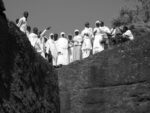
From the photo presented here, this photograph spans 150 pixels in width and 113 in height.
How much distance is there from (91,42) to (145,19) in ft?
13.6

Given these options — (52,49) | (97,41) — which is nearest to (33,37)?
(52,49)

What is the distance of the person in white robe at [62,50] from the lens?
479 inches

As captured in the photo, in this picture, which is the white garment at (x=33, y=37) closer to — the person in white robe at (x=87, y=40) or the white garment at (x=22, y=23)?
the white garment at (x=22, y=23)

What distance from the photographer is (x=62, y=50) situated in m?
12.5

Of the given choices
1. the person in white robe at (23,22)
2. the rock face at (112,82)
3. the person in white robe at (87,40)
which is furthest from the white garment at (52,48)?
the rock face at (112,82)

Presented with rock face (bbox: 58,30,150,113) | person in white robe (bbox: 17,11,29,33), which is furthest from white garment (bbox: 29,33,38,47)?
rock face (bbox: 58,30,150,113)

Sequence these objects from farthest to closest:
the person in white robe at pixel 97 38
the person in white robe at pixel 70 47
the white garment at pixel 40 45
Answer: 1. the person in white robe at pixel 70 47
2. the white garment at pixel 40 45
3. the person in white robe at pixel 97 38

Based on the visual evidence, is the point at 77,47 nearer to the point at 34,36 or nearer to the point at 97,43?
the point at 97,43

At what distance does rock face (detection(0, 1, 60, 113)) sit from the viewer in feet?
4.43

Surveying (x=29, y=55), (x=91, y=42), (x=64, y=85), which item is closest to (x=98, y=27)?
(x=91, y=42)

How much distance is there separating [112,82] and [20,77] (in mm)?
4506

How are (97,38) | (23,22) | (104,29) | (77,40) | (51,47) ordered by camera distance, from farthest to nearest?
1. (77,40)
2. (51,47)
3. (97,38)
4. (104,29)
5. (23,22)

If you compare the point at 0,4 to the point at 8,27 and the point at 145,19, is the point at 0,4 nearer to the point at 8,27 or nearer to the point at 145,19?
the point at 8,27

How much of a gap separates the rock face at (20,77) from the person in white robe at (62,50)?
10.4 meters
